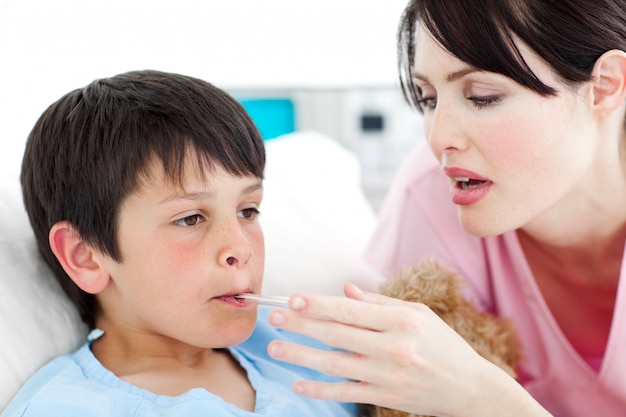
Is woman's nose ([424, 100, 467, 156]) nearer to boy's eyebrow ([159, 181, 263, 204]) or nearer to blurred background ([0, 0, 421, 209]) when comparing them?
boy's eyebrow ([159, 181, 263, 204])

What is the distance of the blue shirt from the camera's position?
0.86m

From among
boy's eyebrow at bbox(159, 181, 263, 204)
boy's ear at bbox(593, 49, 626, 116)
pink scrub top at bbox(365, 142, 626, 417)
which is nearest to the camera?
boy's eyebrow at bbox(159, 181, 263, 204)

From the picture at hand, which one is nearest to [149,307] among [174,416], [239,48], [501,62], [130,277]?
[130,277]

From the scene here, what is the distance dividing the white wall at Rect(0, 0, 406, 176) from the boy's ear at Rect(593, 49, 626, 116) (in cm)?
118

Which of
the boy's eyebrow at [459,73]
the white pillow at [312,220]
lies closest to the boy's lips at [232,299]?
the white pillow at [312,220]

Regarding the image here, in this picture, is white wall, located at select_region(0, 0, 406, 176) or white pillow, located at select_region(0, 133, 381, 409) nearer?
white pillow, located at select_region(0, 133, 381, 409)

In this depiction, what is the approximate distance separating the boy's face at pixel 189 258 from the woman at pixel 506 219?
0.70 feet

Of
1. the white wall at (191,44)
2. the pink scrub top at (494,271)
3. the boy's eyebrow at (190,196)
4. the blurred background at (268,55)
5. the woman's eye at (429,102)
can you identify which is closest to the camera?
the boy's eyebrow at (190,196)

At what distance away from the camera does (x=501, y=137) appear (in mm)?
1064

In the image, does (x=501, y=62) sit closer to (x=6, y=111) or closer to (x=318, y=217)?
(x=318, y=217)

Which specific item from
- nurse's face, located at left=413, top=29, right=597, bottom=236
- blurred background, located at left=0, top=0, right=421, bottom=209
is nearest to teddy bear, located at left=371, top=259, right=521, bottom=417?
nurse's face, located at left=413, top=29, right=597, bottom=236

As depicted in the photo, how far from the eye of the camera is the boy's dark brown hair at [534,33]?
1.02m

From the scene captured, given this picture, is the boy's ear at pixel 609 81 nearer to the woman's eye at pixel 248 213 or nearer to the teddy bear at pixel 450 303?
the teddy bear at pixel 450 303

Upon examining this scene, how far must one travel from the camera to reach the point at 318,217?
5.06 ft
